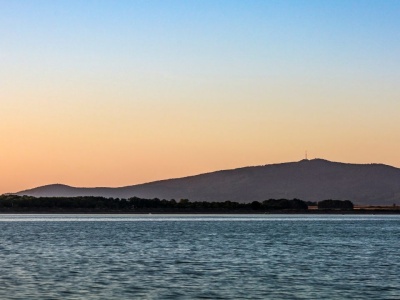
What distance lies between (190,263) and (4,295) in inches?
1165

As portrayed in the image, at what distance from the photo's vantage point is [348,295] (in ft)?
191

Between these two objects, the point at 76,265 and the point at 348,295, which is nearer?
the point at 348,295

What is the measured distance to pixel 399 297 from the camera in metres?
57.2

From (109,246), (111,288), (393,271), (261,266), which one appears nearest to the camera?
(111,288)

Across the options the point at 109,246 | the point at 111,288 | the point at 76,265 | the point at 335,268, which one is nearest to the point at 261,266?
the point at 335,268

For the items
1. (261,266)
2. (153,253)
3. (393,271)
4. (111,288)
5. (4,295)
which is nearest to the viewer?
(4,295)

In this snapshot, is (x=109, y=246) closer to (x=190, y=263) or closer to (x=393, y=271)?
(x=190, y=263)

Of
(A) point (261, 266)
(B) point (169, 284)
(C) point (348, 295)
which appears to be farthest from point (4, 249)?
(C) point (348, 295)

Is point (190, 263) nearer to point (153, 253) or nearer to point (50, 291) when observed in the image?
point (153, 253)

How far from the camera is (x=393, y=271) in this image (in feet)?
246

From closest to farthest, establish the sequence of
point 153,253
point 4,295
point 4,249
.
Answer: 1. point 4,295
2. point 153,253
3. point 4,249

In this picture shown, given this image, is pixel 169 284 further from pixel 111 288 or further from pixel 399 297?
pixel 399 297

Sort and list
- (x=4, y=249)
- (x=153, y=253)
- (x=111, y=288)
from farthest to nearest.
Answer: (x=4, y=249)
(x=153, y=253)
(x=111, y=288)

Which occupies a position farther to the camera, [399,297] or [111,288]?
[111,288]
